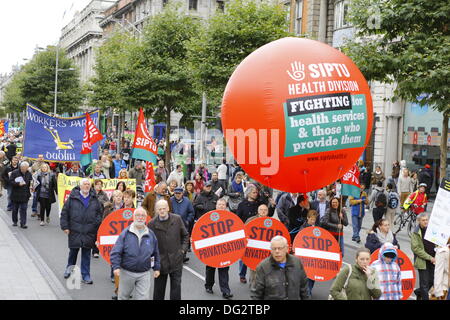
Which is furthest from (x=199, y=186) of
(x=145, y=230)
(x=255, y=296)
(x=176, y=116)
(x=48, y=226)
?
(x=176, y=116)

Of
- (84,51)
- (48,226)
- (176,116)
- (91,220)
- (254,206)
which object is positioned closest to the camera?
(91,220)

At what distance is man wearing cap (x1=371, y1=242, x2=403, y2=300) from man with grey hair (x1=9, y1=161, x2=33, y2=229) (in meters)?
11.1

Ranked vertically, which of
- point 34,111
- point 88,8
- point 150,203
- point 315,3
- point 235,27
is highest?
point 88,8

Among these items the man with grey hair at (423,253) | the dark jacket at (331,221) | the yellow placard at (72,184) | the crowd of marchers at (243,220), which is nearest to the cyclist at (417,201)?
the crowd of marchers at (243,220)

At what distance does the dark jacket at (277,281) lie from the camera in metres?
6.60

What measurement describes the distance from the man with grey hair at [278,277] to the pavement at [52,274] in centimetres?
366

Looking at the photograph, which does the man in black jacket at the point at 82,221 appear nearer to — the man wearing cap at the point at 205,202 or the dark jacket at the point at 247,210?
the dark jacket at the point at 247,210

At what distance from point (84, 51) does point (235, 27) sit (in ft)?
229

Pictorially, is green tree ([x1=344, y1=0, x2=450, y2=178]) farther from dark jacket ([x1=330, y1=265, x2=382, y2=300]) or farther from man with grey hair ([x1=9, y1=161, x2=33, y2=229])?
man with grey hair ([x1=9, y1=161, x2=33, y2=229])

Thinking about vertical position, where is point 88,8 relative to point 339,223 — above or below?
above

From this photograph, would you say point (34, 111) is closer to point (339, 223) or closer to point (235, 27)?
point (235, 27)

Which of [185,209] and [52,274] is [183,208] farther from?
[52,274]

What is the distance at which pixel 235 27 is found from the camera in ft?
79.3

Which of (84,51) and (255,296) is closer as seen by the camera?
(255,296)
